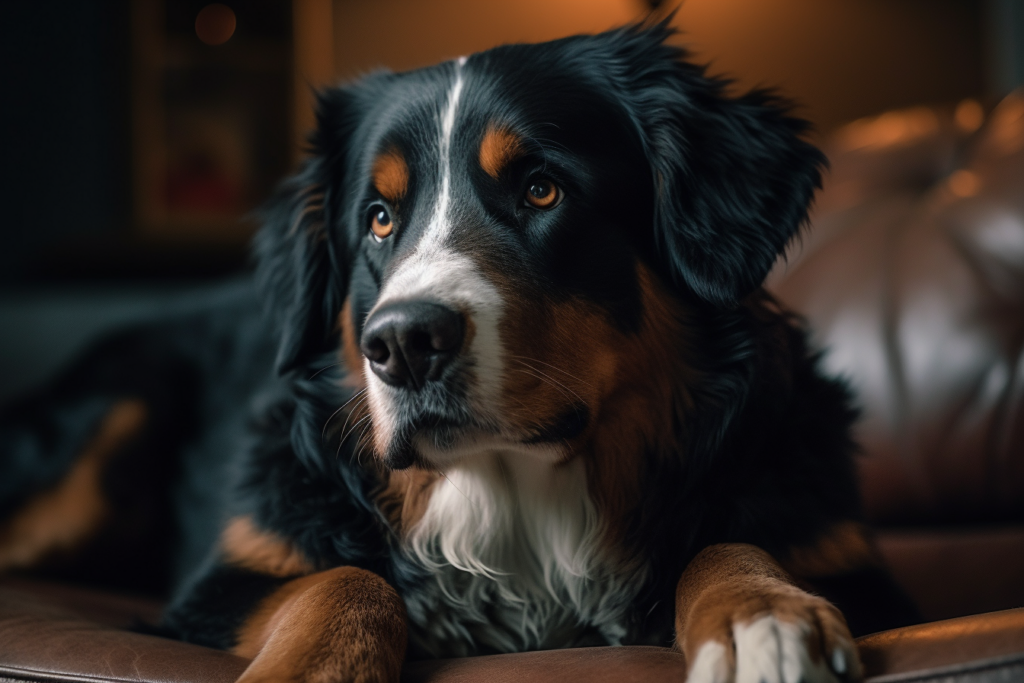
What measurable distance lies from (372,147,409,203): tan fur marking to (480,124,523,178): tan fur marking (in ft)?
0.44

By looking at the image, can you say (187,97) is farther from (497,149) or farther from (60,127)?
(497,149)

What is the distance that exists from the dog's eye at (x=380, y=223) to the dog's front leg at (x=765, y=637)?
0.73 meters

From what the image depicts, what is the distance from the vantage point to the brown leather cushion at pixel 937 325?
176 centimetres

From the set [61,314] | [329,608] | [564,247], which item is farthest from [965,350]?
[61,314]

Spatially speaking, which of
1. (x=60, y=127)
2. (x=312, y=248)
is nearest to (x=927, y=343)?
(x=312, y=248)

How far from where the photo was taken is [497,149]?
48.6 inches

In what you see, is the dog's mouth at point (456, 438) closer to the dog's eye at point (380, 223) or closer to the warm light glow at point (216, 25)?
the dog's eye at point (380, 223)

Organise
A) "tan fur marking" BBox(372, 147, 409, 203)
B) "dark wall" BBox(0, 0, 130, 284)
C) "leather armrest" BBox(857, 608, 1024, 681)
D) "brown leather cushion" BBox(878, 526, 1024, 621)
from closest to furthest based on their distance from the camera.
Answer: "leather armrest" BBox(857, 608, 1024, 681) → "tan fur marking" BBox(372, 147, 409, 203) → "brown leather cushion" BBox(878, 526, 1024, 621) → "dark wall" BBox(0, 0, 130, 284)

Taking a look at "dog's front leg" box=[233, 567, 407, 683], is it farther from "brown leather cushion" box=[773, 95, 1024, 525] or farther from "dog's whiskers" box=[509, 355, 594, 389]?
"brown leather cushion" box=[773, 95, 1024, 525]

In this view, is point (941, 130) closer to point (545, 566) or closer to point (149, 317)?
point (545, 566)

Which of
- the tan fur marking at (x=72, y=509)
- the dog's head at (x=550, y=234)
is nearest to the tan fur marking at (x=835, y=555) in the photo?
the dog's head at (x=550, y=234)

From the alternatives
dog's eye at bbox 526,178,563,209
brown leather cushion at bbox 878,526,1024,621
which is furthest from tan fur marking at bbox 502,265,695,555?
brown leather cushion at bbox 878,526,1024,621

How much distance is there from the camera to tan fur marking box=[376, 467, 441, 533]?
51.3 inches

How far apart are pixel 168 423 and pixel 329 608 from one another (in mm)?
1357
